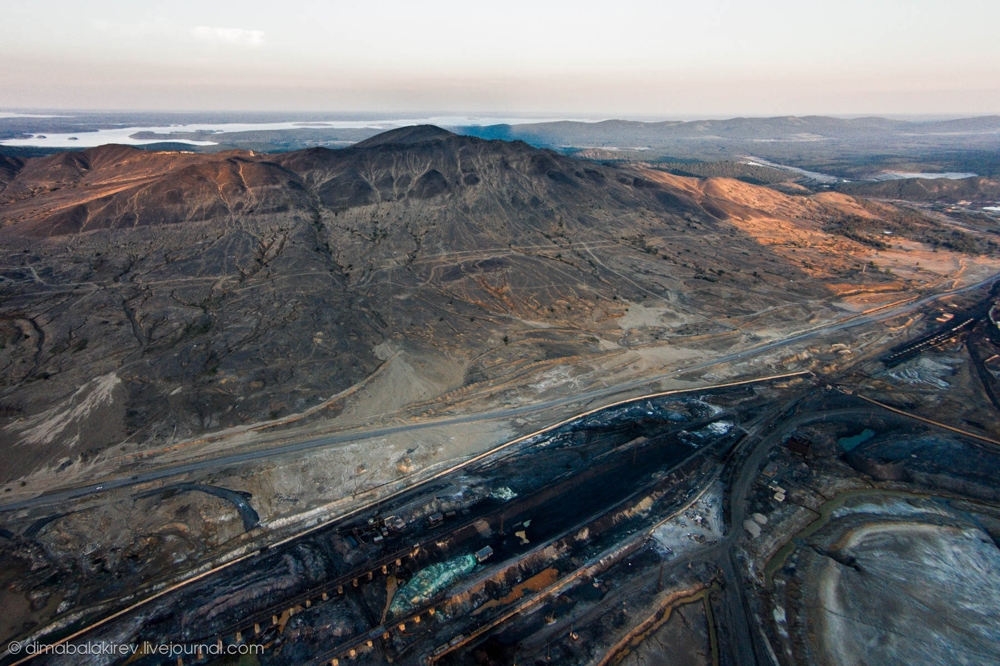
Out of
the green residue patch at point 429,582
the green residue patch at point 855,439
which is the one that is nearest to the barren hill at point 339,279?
the green residue patch at point 429,582

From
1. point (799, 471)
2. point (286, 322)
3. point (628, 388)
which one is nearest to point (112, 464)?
point (286, 322)

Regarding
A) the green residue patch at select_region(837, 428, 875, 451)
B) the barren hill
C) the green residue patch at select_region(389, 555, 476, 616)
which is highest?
the barren hill

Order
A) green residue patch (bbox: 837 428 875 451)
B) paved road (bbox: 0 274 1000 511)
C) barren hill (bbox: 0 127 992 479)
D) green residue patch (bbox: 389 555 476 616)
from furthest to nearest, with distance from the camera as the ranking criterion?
barren hill (bbox: 0 127 992 479)
green residue patch (bbox: 837 428 875 451)
paved road (bbox: 0 274 1000 511)
green residue patch (bbox: 389 555 476 616)

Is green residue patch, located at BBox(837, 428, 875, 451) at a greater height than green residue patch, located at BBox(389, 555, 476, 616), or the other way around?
green residue patch, located at BBox(837, 428, 875, 451)

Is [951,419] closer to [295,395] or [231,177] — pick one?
[295,395]

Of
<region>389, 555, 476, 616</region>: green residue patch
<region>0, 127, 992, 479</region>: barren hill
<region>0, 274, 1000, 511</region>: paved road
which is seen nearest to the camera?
<region>389, 555, 476, 616</region>: green residue patch

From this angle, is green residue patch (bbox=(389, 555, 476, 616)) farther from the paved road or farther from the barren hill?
the barren hill

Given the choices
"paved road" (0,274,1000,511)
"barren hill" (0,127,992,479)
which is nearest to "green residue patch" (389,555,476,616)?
"paved road" (0,274,1000,511)
